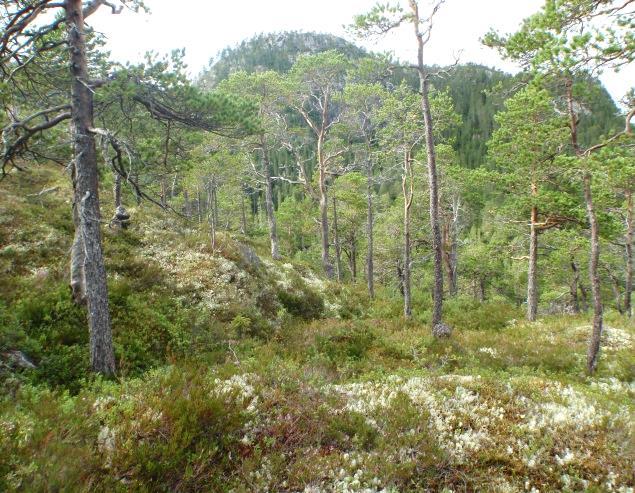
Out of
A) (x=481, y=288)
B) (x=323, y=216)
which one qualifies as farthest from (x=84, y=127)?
(x=481, y=288)

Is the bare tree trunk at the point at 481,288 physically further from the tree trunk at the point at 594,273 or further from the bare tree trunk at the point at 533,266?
the tree trunk at the point at 594,273

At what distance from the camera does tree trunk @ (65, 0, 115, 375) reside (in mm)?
7000

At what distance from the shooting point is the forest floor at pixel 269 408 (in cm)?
413

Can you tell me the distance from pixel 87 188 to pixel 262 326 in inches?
297

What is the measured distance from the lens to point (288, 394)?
19.8 ft

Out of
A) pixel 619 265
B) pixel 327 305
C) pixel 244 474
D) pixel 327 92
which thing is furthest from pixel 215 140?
pixel 619 265

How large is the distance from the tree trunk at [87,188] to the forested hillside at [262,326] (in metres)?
0.04

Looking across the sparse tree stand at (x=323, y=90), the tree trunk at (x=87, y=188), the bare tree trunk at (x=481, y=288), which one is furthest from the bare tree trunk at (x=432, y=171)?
the bare tree trunk at (x=481, y=288)

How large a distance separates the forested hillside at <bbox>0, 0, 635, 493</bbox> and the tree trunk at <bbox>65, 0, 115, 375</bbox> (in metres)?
0.04

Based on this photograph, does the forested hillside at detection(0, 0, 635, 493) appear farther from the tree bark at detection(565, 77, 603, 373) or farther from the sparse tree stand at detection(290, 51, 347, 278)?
the sparse tree stand at detection(290, 51, 347, 278)

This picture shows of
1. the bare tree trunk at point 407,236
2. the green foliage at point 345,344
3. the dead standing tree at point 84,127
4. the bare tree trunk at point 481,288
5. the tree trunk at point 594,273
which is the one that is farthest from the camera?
the bare tree trunk at point 481,288

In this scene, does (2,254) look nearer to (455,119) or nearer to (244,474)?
(244,474)

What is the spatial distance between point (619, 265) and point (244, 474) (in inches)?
1378

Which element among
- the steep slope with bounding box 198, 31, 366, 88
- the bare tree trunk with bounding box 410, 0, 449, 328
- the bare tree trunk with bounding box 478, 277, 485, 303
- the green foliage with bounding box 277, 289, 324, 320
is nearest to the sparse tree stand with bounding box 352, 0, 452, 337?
the bare tree trunk with bounding box 410, 0, 449, 328
